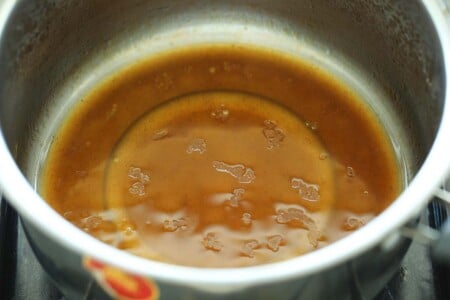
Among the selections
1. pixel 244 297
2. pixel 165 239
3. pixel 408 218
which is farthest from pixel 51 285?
pixel 408 218

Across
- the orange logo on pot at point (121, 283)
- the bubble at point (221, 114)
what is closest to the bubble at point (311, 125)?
the bubble at point (221, 114)

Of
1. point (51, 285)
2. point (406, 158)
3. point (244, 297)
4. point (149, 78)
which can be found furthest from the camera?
point (149, 78)

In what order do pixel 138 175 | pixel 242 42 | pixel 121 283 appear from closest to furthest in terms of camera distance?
pixel 121 283 < pixel 138 175 < pixel 242 42

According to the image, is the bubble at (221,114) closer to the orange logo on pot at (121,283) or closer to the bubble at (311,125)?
the bubble at (311,125)

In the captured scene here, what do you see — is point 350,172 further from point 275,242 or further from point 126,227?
point 126,227

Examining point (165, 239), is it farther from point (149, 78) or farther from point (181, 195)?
point (149, 78)

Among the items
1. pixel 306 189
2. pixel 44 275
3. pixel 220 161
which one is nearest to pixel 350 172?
pixel 306 189

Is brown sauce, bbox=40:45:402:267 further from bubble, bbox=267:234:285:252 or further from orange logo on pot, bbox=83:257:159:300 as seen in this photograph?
orange logo on pot, bbox=83:257:159:300
